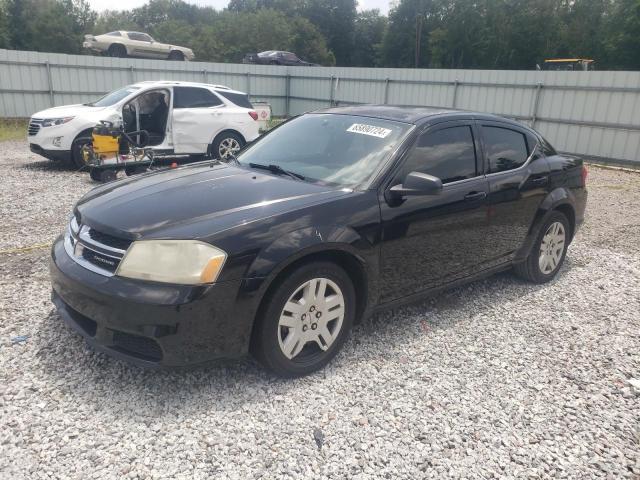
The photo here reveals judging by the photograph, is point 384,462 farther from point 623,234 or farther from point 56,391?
point 623,234

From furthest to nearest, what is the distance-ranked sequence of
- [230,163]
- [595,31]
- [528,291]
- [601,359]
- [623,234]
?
[595,31], [623,234], [528,291], [230,163], [601,359]

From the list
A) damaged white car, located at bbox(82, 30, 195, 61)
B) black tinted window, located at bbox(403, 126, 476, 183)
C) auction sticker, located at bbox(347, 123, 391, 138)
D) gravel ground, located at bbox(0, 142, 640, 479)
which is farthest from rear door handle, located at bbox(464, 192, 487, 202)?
damaged white car, located at bbox(82, 30, 195, 61)

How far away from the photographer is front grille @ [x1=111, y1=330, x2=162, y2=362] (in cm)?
271

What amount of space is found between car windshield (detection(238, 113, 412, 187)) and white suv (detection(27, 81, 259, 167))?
6.11 metres

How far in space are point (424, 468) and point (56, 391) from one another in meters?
2.04

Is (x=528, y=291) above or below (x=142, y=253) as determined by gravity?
below

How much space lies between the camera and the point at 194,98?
33.4 feet

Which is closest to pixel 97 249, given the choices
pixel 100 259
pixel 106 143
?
pixel 100 259

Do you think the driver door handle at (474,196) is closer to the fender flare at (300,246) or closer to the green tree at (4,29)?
the fender flare at (300,246)

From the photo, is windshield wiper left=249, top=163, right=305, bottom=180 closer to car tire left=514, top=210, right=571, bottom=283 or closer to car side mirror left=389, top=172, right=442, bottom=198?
car side mirror left=389, top=172, right=442, bottom=198

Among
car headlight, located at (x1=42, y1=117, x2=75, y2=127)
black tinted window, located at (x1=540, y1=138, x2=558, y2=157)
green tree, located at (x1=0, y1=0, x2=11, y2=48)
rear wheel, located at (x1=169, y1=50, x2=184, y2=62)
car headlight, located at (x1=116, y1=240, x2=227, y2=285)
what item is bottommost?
car headlight, located at (x1=42, y1=117, x2=75, y2=127)

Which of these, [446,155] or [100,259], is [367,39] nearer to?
[446,155]

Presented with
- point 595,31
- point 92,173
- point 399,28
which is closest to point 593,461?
point 92,173

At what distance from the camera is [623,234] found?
7016 millimetres
